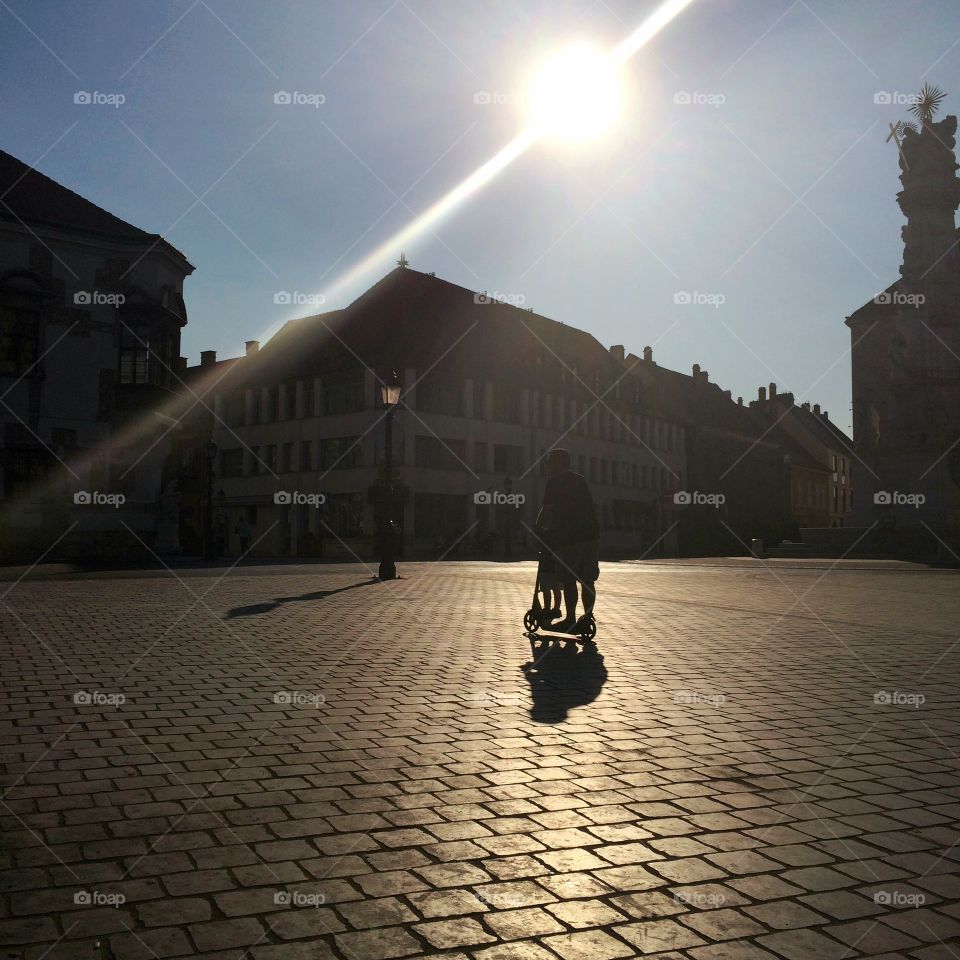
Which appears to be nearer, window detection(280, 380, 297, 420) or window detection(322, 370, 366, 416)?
window detection(322, 370, 366, 416)

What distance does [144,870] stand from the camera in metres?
3.34

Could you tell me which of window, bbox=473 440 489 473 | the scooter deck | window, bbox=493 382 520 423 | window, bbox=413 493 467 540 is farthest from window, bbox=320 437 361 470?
the scooter deck

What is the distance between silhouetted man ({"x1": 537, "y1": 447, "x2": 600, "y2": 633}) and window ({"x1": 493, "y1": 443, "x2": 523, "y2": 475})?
1713 inches

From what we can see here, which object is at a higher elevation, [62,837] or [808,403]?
[808,403]

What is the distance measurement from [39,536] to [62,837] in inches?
1074

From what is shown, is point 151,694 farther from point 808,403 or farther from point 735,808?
point 808,403

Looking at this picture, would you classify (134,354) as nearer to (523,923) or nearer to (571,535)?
(571,535)

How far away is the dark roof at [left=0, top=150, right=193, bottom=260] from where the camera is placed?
29.7 m

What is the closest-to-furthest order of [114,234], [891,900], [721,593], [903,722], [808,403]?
[891,900] → [903,722] → [721,593] → [114,234] → [808,403]

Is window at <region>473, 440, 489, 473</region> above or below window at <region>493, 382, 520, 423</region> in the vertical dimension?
below

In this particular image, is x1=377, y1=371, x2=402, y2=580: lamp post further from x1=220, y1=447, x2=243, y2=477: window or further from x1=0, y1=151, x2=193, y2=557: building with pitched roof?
x1=220, y1=447, x2=243, y2=477: window

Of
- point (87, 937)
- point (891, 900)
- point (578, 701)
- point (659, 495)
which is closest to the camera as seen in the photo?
point (87, 937)

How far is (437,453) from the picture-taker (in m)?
50.7

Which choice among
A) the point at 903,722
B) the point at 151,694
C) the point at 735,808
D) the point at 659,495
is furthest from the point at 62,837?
the point at 659,495
